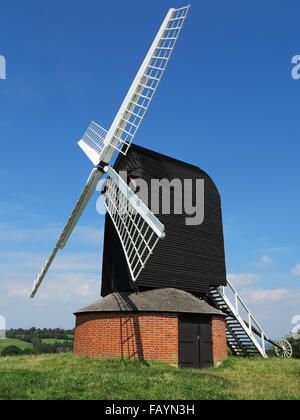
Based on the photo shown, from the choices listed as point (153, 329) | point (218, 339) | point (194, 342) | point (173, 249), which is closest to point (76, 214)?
point (173, 249)

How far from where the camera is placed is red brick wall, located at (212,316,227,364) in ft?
55.7

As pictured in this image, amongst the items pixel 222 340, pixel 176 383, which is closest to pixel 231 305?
pixel 222 340

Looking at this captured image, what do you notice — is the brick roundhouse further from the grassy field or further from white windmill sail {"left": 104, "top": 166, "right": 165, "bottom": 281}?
white windmill sail {"left": 104, "top": 166, "right": 165, "bottom": 281}

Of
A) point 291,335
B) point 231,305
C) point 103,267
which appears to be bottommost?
→ point 291,335

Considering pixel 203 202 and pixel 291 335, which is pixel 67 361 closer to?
pixel 203 202

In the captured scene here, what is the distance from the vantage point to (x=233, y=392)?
9.59 meters

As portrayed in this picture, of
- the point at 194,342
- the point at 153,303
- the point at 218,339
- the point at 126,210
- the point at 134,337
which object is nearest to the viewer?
the point at 134,337

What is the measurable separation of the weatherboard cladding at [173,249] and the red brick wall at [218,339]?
86.3 inches

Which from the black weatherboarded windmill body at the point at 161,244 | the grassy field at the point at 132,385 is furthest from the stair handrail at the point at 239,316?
the grassy field at the point at 132,385

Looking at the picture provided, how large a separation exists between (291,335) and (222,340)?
34.8 m

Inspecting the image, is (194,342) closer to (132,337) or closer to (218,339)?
(218,339)

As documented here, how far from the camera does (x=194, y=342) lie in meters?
16.2

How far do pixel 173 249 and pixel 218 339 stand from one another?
522 cm
